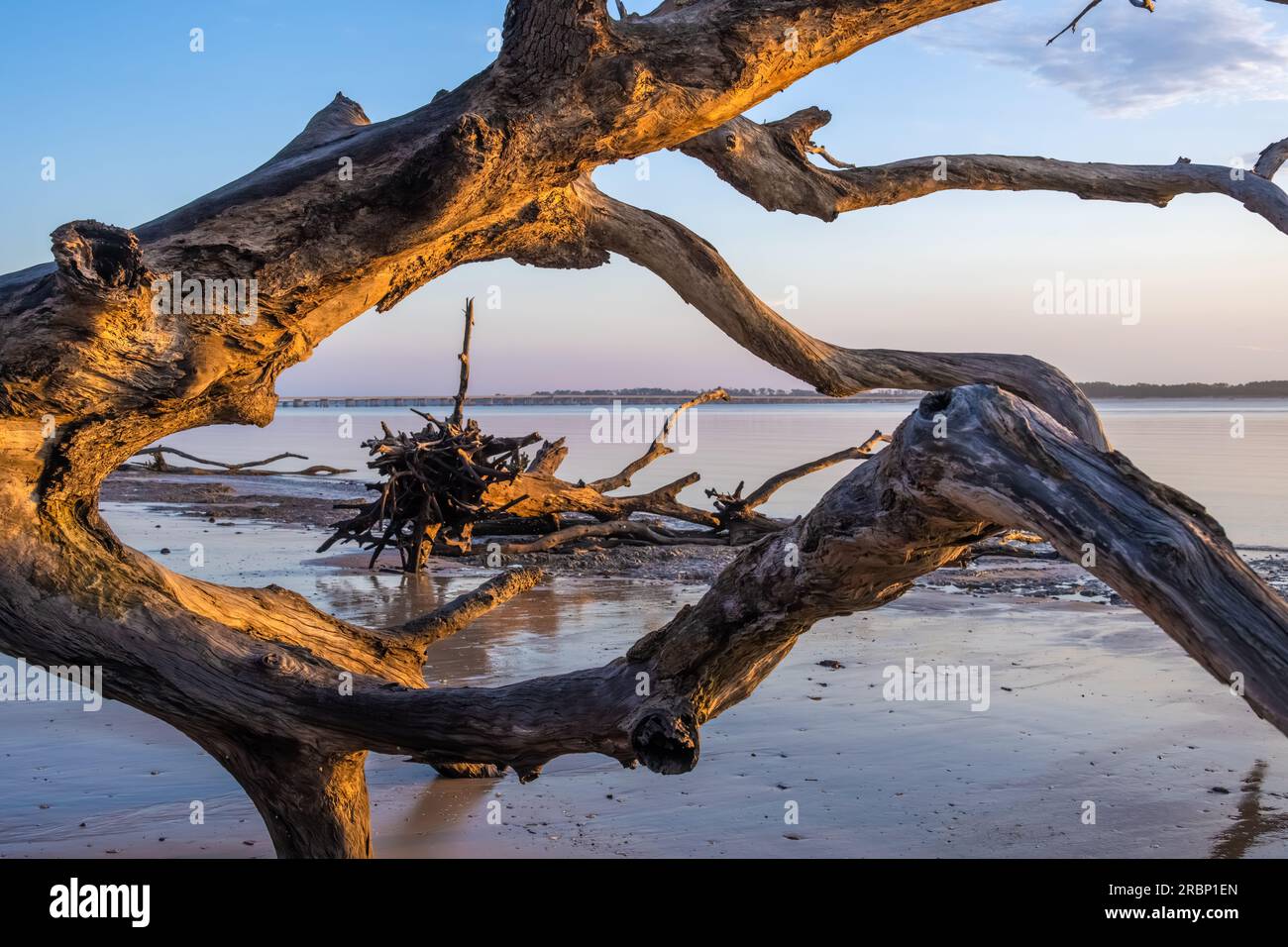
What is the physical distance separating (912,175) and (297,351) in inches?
117

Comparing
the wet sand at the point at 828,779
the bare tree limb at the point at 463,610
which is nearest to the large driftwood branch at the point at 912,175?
the bare tree limb at the point at 463,610

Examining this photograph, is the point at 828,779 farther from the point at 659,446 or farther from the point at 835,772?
the point at 659,446

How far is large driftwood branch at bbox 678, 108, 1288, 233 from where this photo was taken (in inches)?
194

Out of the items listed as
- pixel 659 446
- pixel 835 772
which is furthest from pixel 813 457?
pixel 835 772

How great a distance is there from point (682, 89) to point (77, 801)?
3.40m

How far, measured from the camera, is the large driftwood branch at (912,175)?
4.94 metres

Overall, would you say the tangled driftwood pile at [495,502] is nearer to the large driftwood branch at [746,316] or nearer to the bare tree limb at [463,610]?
the large driftwood branch at [746,316]

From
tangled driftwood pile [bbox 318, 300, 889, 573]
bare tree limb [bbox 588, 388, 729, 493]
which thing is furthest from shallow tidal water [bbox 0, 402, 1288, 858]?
bare tree limb [bbox 588, 388, 729, 493]

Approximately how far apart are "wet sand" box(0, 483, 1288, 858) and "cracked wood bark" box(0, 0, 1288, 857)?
72cm

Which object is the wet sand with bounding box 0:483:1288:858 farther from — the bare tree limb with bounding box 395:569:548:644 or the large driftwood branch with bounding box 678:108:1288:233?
the large driftwood branch with bounding box 678:108:1288:233

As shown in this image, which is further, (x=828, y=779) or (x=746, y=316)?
(x=746, y=316)

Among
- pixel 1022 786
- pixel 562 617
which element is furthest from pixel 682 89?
pixel 562 617

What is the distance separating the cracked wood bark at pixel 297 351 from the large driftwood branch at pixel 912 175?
1.43 m

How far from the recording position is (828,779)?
4453 mm
